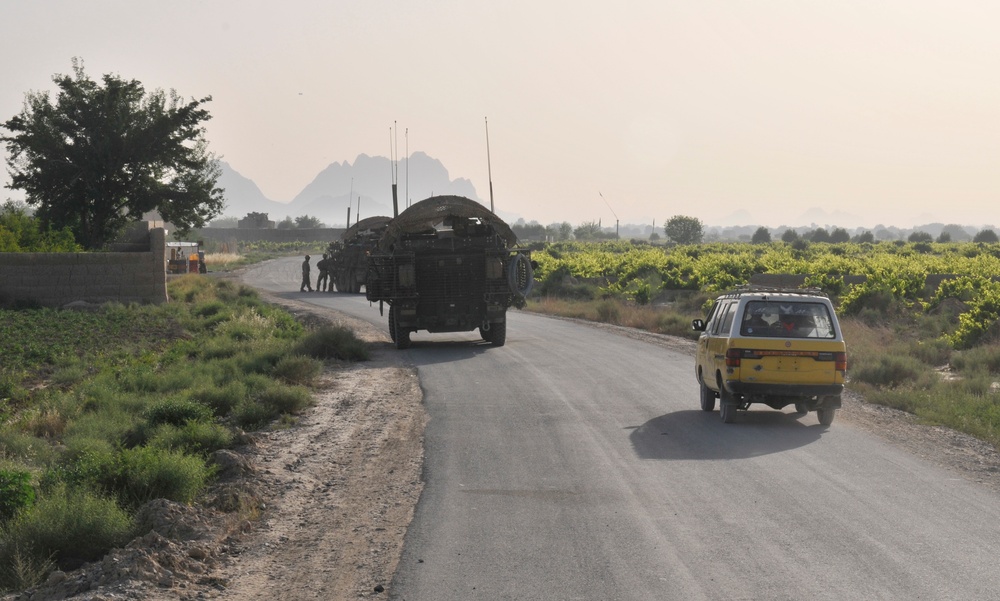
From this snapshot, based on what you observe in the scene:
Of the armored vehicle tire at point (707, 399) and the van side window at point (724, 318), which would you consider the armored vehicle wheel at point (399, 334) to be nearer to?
the armored vehicle tire at point (707, 399)

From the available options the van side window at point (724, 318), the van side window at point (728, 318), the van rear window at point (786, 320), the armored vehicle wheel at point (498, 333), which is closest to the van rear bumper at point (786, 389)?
the van rear window at point (786, 320)

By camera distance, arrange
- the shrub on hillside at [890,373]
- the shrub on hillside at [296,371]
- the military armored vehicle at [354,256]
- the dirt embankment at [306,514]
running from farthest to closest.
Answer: the military armored vehicle at [354,256] → the shrub on hillside at [890,373] → the shrub on hillside at [296,371] → the dirt embankment at [306,514]

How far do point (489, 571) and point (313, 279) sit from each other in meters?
60.6

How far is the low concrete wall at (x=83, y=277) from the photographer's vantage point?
105 feet

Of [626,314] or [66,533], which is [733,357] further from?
[626,314]

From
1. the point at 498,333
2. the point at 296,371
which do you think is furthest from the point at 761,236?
the point at 296,371

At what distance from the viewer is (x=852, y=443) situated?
13.0m

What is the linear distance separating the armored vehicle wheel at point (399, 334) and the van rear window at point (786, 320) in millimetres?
12166

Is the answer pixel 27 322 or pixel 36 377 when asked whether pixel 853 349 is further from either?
pixel 27 322

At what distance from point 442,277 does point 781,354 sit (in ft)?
40.6

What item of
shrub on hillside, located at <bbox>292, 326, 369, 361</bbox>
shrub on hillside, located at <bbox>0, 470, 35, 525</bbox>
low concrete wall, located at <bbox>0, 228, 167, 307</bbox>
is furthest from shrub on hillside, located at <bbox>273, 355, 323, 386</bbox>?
low concrete wall, located at <bbox>0, 228, 167, 307</bbox>

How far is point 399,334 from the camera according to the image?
25266mm

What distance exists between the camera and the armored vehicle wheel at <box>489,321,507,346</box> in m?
25.6

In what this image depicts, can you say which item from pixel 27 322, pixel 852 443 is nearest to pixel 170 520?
pixel 852 443
